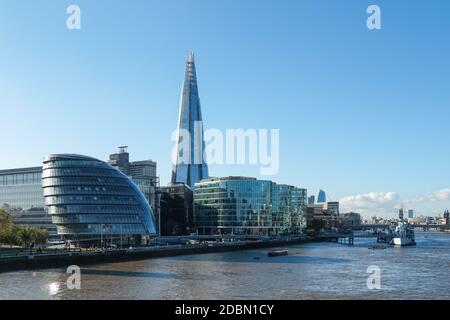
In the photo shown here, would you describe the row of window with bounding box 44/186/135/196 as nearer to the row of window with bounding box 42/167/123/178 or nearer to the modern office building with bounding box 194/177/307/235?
the row of window with bounding box 42/167/123/178

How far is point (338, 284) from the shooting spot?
52.8 meters

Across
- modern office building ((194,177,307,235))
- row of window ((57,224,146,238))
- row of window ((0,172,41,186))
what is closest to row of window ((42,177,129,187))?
row of window ((57,224,146,238))

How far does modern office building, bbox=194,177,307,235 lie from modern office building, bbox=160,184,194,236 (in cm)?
492

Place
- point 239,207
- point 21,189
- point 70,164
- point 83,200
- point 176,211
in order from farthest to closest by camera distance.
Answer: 1. point 176,211
2. point 239,207
3. point 21,189
4. point 70,164
5. point 83,200

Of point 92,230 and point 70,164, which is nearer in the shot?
point 92,230

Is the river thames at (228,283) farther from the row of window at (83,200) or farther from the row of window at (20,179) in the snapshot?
the row of window at (20,179)

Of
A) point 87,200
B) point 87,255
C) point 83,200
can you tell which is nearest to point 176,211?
point 87,200

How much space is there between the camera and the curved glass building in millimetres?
104188

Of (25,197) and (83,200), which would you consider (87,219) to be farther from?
(25,197)

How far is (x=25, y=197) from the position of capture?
443 ft

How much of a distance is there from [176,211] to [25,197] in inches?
2474
